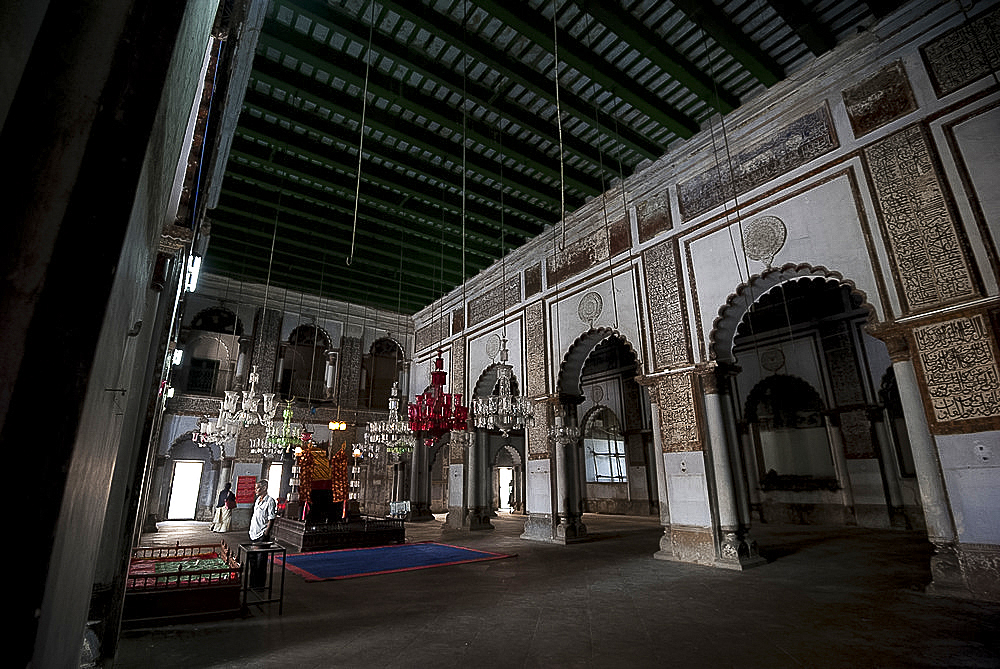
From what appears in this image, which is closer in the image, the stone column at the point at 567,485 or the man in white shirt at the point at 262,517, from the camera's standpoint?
the man in white shirt at the point at 262,517

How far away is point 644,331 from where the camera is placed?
20.4 feet

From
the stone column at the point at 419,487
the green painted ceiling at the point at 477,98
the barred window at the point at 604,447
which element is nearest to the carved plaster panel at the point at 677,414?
the green painted ceiling at the point at 477,98

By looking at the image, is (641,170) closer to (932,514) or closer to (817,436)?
(932,514)

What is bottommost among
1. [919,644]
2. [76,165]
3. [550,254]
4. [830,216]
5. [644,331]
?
[919,644]

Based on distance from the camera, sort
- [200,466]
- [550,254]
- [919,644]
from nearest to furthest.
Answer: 1. [919,644]
2. [550,254]
3. [200,466]

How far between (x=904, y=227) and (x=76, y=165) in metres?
5.47

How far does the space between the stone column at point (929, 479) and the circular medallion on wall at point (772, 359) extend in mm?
6259

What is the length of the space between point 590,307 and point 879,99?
3.94 metres

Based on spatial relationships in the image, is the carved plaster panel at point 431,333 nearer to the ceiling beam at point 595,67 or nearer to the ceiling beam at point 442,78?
the ceiling beam at point 442,78

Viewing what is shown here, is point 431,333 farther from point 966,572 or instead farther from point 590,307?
point 966,572

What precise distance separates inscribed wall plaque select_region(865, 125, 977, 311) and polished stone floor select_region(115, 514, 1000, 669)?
2378mm

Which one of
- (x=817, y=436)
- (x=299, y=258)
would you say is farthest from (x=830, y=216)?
(x=299, y=258)

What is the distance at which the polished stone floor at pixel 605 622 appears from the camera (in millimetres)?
2555

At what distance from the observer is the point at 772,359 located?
33.0 feet
